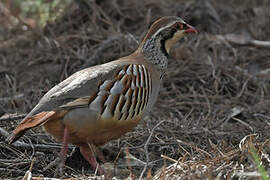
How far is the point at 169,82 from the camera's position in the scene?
673 centimetres

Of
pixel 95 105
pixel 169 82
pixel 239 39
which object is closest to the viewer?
pixel 95 105

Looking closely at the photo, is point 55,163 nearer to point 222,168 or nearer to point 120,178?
point 120,178

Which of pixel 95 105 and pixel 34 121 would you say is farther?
pixel 95 105

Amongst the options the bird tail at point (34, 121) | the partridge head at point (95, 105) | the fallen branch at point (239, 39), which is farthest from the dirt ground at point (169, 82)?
the bird tail at point (34, 121)

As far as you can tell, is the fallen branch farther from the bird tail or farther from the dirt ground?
the bird tail

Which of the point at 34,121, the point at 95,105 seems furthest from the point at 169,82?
the point at 34,121

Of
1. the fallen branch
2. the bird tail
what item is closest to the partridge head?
the bird tail

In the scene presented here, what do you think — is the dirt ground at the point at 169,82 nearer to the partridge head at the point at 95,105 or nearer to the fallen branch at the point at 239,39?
the fallen branch at the point at 239,39

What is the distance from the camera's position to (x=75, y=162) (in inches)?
181

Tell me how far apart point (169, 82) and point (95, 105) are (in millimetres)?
2672

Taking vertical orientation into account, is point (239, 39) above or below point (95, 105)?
below

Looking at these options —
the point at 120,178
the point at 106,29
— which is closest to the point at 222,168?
the point at 120,178

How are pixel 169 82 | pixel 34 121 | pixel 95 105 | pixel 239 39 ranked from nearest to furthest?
pixel 34 121 → pixel 95 105 → pixel 169 82 → pixel 239 39

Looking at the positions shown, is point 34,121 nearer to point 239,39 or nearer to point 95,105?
point 95,105
